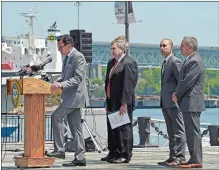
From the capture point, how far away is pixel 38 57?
6631 centimetres

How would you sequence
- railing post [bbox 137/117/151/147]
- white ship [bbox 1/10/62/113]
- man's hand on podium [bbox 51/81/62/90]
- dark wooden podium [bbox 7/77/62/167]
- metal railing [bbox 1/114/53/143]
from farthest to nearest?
white ship [bbox 1/10/62/113], metal railing [bbox 1/114/53/143], railing post [bbox 137/117/151/147], man's hand on podium [bbox 51/81/62/90], dark wooden podium [bbox 7/77/62/167]

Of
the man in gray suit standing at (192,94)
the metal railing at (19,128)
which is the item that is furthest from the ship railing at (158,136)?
the man in gray suit standing at (192,94)

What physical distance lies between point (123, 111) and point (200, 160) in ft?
4.50

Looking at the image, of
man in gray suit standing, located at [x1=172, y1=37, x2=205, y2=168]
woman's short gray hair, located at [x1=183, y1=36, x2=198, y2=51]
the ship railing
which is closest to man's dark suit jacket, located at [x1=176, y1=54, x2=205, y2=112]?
man in gray suit standing, located at [x1=172, y1=37, x2=205, y2=168]

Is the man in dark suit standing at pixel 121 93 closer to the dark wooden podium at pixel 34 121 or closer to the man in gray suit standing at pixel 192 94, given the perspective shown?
the man in gray suit standing at pixel 192 94

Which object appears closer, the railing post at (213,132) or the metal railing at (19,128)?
the railing post at (213,132)

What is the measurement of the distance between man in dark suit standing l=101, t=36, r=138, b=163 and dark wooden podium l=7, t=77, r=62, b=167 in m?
1.16

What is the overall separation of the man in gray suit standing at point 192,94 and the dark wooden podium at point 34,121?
5.89ft

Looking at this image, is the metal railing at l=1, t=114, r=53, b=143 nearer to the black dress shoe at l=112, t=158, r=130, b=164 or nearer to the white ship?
the black dress shoe at l=112, t=158, r=130, b=164

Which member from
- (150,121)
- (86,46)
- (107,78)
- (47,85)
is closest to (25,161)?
(47,85)

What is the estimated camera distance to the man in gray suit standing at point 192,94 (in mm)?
10305

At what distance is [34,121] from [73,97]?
0.70 meters

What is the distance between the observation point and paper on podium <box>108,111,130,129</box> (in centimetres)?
1106

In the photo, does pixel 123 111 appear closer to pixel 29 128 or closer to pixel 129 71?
pixel 129 71
